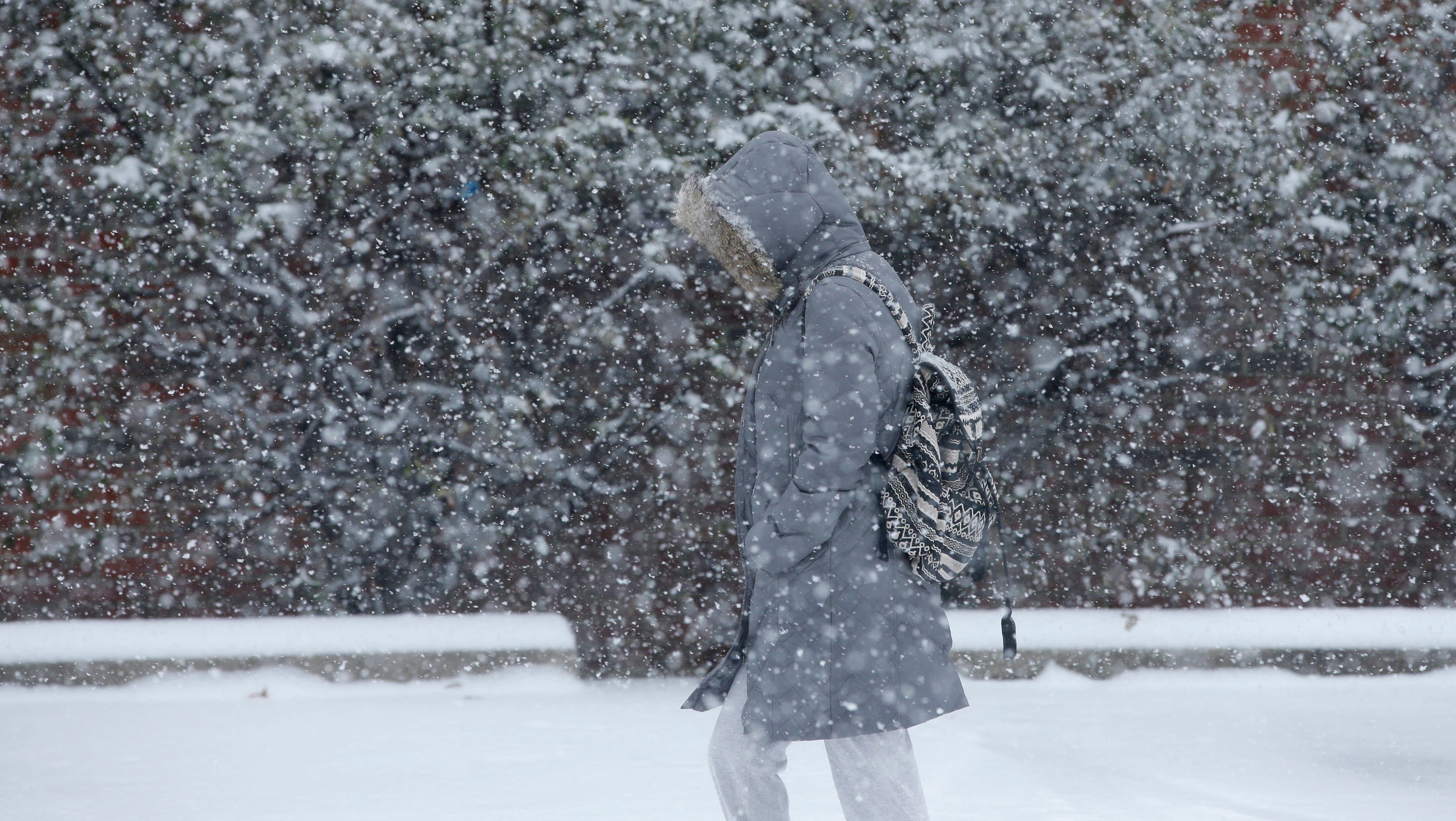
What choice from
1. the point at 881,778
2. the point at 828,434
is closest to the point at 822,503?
the point at 828,434

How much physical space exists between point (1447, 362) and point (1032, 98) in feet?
7.49

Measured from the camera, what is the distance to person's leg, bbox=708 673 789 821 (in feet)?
Answer: 7.12

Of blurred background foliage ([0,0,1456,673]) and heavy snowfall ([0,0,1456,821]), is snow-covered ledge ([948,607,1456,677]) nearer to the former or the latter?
heavy snowfall ([0,0,1456,821])

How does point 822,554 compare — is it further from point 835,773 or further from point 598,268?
point 598,268

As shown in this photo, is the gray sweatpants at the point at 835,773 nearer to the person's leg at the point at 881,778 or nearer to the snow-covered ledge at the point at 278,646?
the person's leg at the point at 881,778

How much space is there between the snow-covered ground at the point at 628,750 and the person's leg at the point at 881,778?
1225mm

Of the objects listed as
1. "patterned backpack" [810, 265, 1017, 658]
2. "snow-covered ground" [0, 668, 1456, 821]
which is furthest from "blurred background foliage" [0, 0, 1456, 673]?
"patterned backpack" [810, 265, 1017, 658]

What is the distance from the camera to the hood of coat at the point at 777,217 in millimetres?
2219

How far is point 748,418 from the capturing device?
7.62 feet

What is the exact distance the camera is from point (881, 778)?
2.12 m

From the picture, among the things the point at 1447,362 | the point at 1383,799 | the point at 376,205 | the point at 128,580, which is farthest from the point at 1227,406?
the point at 128,580

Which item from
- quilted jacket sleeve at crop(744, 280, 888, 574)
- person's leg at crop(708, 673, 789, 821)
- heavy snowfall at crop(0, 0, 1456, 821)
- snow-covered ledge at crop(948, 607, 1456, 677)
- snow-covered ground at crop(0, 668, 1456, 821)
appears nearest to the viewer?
quilted jacket sleeve at crop(744, 280, 888, 574)

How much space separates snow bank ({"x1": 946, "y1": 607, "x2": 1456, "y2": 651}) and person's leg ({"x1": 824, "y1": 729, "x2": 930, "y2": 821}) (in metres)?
2.58

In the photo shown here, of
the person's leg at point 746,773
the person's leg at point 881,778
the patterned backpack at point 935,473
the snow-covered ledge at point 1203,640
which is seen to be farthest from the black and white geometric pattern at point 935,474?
the snow-covered ledge at point 1203,640
